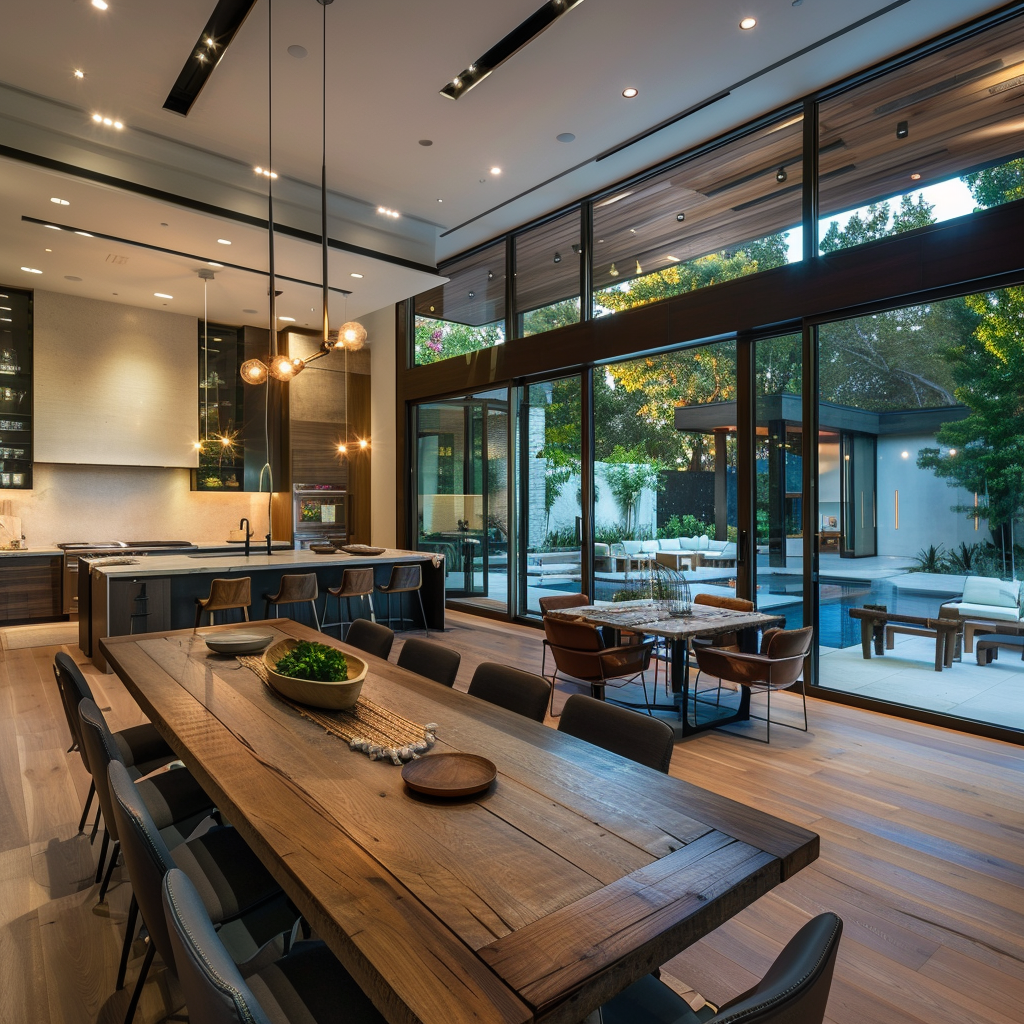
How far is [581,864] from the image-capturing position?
1302 millimetres

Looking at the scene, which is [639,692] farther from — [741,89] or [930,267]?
[741,89]

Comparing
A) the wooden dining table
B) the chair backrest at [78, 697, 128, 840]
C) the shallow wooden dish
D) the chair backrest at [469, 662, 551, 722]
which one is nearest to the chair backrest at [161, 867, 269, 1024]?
the wooden dining table

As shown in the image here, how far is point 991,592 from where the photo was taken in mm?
4227

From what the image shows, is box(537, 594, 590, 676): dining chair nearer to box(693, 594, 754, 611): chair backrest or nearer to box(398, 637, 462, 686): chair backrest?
box(693, 594, 754, 611): chair backrest

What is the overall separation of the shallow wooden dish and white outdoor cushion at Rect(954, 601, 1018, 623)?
12.8 ft

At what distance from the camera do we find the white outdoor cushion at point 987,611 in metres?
4.15

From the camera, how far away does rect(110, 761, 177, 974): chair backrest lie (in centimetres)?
137

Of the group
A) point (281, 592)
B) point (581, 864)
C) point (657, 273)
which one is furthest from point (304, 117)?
point (581, 864)

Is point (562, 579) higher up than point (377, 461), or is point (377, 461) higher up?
point (377, 461)

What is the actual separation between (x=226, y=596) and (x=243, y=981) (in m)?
4.99

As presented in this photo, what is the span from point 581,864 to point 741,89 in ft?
17.8

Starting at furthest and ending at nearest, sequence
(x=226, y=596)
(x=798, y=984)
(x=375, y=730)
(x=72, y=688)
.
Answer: (x=226, y=596)
(x=72, y=688)
(x=375, y=730)
(x=798, y=984)

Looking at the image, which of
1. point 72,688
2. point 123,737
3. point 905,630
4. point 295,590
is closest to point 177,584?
point 295,590

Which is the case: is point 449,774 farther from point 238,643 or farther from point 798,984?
point 238,643
